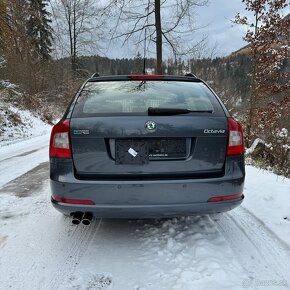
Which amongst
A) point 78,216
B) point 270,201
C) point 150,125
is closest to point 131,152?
point 150,125

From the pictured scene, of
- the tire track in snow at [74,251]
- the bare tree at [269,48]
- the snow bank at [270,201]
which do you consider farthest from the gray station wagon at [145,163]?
the bare tree at [269,48]

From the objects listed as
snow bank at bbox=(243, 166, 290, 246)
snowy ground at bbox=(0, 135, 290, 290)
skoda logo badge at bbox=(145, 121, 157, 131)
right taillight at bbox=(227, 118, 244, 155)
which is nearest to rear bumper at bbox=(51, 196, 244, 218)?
snowy ground at bbox=(0, 135, 290, 290)

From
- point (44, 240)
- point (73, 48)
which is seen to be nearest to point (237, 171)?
point (44, 240)

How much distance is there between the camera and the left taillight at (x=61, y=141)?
3.24 meters

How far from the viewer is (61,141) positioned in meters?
3.27

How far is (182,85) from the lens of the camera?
158 inches

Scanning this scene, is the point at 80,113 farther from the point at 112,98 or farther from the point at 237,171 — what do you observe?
the point at 237,171

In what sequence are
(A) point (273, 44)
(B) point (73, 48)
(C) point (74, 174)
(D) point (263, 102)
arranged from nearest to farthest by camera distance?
(C) point (74, 174) < (A) point (273, 44) < (D) point (263, 102) < (B) point (73, 48)

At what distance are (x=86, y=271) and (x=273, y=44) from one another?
1119 centimetres

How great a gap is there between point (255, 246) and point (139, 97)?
1.85 m

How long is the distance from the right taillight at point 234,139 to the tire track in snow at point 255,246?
0.91 metres

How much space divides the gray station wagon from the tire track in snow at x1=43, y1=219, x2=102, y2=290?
346mm

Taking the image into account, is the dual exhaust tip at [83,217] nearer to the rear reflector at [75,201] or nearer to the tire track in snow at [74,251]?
the rear reflector at [75,201]

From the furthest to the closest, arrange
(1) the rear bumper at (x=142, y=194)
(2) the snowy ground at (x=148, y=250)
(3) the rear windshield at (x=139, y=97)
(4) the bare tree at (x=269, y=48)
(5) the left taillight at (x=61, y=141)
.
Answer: (4) the bare tree at (x=269, y=48) < (3) the rear windshield at (x=139, y=97) < (5) the left taillight at (x=61, y=141) < (1) the rear bumper at (x=142, y=194) < (2) the snowy ground at (x=148, y=250)
